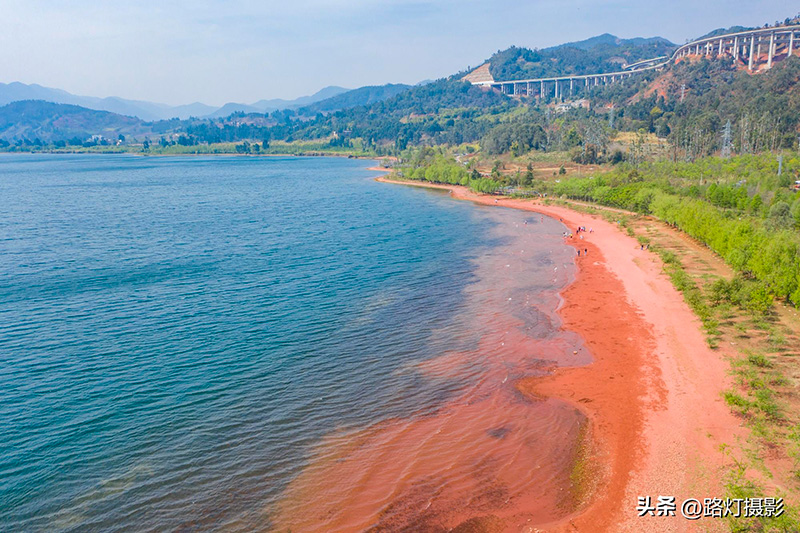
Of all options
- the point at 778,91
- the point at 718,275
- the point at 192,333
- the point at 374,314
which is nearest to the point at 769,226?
the point at 718,275

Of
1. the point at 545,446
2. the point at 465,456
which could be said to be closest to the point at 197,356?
the point at 465,456

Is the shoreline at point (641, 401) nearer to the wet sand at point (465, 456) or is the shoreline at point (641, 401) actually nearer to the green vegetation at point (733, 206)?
the wet sand at point (465, 456)

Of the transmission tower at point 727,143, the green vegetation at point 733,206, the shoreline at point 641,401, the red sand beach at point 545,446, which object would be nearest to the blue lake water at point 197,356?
the red sand beach at point 545,446

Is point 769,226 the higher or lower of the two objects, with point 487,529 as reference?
higher

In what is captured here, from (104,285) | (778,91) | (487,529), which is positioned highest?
(778,91)

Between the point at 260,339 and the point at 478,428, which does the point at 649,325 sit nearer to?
the point at 478,428

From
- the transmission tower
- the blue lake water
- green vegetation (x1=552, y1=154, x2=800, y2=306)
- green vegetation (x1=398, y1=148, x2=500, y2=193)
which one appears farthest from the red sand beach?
the transmission tower
